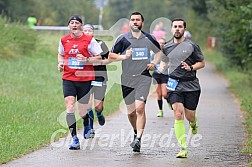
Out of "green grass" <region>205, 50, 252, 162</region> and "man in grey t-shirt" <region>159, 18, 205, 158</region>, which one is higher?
"man in grey t-shirt" <region>159, 18, 205, 158</region>

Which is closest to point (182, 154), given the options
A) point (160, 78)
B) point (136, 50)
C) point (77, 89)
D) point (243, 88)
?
point (136, 50)

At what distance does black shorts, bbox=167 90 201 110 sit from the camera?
37.2 feet

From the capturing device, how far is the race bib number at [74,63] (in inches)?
471

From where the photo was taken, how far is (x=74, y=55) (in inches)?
472

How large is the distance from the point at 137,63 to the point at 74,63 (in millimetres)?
1054

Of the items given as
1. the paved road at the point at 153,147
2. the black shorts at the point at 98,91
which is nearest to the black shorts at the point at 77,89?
the paved road at the point at 153,147

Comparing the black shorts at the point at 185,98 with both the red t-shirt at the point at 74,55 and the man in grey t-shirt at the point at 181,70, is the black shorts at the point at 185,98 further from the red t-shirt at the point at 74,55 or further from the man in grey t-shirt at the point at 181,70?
the red t-shirt at the point at 74,55

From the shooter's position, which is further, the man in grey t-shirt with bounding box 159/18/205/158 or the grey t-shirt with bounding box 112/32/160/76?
the grey t-shirt with bounding box 112/32/160/76

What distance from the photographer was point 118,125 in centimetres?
1530

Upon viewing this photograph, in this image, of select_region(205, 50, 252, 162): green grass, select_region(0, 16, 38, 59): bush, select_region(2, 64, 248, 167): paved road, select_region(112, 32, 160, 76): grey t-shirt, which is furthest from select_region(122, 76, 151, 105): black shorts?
select_region(0, 16, 38, 59): bush

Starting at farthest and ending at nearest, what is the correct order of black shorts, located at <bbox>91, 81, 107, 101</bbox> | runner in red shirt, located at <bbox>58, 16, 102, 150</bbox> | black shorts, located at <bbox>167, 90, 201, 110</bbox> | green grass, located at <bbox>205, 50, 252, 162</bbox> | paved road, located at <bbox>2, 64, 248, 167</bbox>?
green grass, located at <bbox>205, 50, 252, 162</bbox>, black shorts, located at <bbox>91, 81, 107, 101</bbox>, runner in red shirt, located at <bbox>58, 16, 102, 150</bbox>, black shorts, located at <bbox>167, 90, 201, 110</bbox>, paved road, located at <bbox>2, 64, 248, 167</bbox>

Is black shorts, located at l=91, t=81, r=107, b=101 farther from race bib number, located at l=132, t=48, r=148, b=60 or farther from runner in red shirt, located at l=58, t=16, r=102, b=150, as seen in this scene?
race bib number, located at l=132, t=48, r=148, b=60

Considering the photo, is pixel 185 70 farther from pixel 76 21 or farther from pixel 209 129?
pixel 209 129

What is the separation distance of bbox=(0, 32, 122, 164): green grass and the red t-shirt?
4.09 ft
